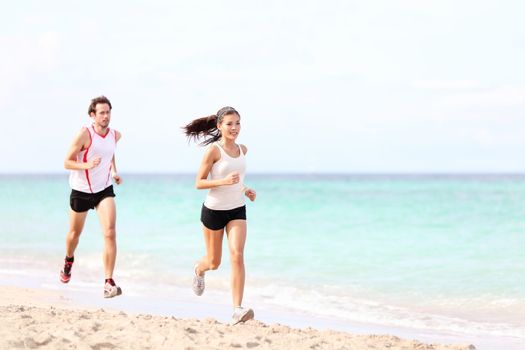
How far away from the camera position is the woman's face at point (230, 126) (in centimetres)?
658

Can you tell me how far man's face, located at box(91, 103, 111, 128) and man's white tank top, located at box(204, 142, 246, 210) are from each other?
1363 mm

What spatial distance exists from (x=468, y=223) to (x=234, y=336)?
1896 centimetres

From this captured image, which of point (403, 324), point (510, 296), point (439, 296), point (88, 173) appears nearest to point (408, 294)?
point (439, 296)

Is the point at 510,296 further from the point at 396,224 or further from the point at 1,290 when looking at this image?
the point at 396,224

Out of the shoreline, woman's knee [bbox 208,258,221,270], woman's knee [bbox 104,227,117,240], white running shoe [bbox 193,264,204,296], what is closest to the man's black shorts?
woman's knee [bbox 104,227,117,240]

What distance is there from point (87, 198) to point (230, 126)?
193 cm

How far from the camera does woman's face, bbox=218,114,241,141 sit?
658cm

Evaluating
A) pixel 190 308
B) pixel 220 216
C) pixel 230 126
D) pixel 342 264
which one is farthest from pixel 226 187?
pixel 342 264

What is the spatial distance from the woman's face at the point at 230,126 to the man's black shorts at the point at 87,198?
1637mm

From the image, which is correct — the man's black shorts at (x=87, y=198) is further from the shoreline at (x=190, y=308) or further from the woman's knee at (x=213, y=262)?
the woman's knee at (x=213, y=262)

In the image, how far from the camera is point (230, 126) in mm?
6574

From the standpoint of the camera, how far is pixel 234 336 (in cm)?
604

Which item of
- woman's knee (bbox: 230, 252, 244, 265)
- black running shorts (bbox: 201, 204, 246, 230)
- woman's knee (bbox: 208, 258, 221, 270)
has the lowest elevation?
woman's knee (bbox: 208, 258, 221, 270)

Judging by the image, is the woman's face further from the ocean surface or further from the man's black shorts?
the ocean surface
